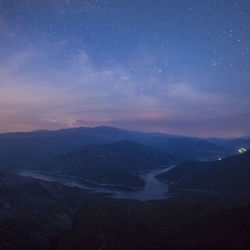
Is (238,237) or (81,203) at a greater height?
(238,237)

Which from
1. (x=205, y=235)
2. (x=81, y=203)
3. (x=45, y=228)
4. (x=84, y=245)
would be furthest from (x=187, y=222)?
(x=81, y=203)

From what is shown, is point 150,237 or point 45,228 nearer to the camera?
point 150,237

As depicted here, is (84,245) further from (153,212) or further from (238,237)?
(153,212)

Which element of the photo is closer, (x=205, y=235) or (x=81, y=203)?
(x=205, y=235)

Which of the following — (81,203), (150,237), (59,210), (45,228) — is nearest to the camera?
(150,237)

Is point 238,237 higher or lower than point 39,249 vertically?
higher

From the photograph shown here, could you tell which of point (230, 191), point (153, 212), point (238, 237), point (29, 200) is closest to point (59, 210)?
point (29, 200)

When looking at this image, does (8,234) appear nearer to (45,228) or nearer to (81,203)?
(45,228)

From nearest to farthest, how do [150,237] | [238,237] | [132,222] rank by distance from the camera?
[238,237] < [150,237] < [132,222]

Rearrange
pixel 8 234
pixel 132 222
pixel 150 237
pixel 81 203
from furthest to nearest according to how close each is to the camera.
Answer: pixel 81 203 → pixel 132 222 → pixel 150 237 → pixel 8 234
